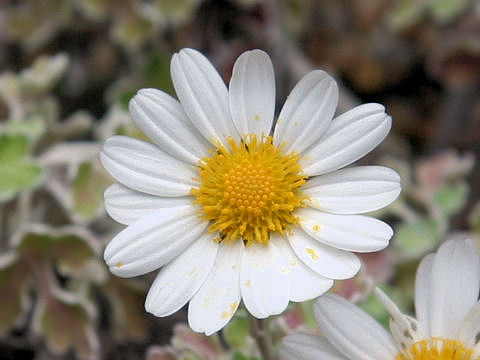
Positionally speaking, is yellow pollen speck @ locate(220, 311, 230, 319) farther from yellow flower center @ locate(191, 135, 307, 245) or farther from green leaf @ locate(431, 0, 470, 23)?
green leaf @ locate(431, 0, 470, 23)

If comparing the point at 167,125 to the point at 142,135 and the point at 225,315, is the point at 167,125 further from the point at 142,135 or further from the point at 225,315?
the point at 142,135

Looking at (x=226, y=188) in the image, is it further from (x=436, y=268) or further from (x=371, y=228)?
(x=436, y=268)

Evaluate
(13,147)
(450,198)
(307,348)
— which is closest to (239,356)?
(307,348)

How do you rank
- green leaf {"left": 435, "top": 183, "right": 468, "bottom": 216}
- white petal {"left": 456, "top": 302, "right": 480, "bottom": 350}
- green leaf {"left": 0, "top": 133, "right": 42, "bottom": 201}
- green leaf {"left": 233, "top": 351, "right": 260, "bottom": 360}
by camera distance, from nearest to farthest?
white petal {"left": 456, "top": 302, "right": 480, "bottom": 350}, green leaf {"left": 233, "top": 351, "right": 260, "bottom": 360}, green leaf {"left": 0, "top": 133, "right": 42, "bottom": 201}, green leaf {"left": 435, "top": 183, "right": 468, "bottom": 216}

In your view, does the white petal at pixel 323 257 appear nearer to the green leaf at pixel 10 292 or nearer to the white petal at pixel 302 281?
the white petal at pixel 302 281

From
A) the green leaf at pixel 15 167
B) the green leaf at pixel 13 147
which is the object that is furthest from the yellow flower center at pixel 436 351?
the green leaf at pixel 13 147

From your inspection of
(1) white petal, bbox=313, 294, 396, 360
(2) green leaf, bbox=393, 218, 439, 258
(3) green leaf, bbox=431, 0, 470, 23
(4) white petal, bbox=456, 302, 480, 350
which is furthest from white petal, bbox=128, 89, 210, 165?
(3) green leaf, bbox=431, 0, 470, 23
